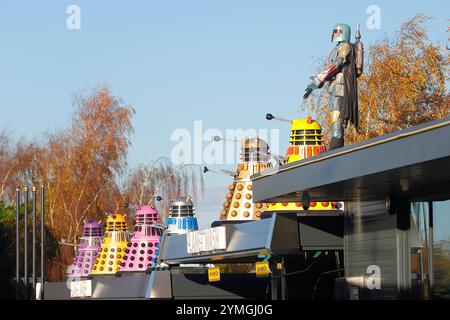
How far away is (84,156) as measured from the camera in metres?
73.8

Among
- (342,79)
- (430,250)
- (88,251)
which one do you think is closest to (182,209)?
(88,251)

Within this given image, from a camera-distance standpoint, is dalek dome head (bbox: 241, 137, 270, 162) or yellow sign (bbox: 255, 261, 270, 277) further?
dalek dome head (bbox: 241, 137, 270, 162)

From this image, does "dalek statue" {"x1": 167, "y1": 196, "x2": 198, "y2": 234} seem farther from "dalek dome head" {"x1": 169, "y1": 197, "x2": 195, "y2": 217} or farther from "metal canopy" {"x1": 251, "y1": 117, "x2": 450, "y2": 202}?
"metal canopy" {"x1": 251, "y1": 117, "x2": 450, "y2": 202}

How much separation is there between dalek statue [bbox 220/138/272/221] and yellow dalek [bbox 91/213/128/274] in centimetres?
1242

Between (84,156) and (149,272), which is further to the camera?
(84,156)

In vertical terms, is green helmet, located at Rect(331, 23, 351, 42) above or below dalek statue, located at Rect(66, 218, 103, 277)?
above

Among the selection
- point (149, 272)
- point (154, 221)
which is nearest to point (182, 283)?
point (149, 272)

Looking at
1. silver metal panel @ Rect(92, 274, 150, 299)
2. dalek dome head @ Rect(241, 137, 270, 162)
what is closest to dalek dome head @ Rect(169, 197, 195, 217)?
silver metal panel @ Rect(92, 274, 150, 299)

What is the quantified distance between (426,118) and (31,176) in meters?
31.8

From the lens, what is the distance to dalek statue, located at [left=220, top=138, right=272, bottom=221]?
38844mm

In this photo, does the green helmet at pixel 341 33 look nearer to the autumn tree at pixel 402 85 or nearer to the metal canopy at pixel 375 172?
the metal canopy at pixel 375 172

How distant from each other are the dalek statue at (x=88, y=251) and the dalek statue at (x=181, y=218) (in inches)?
413

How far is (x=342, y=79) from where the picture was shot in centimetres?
2661
